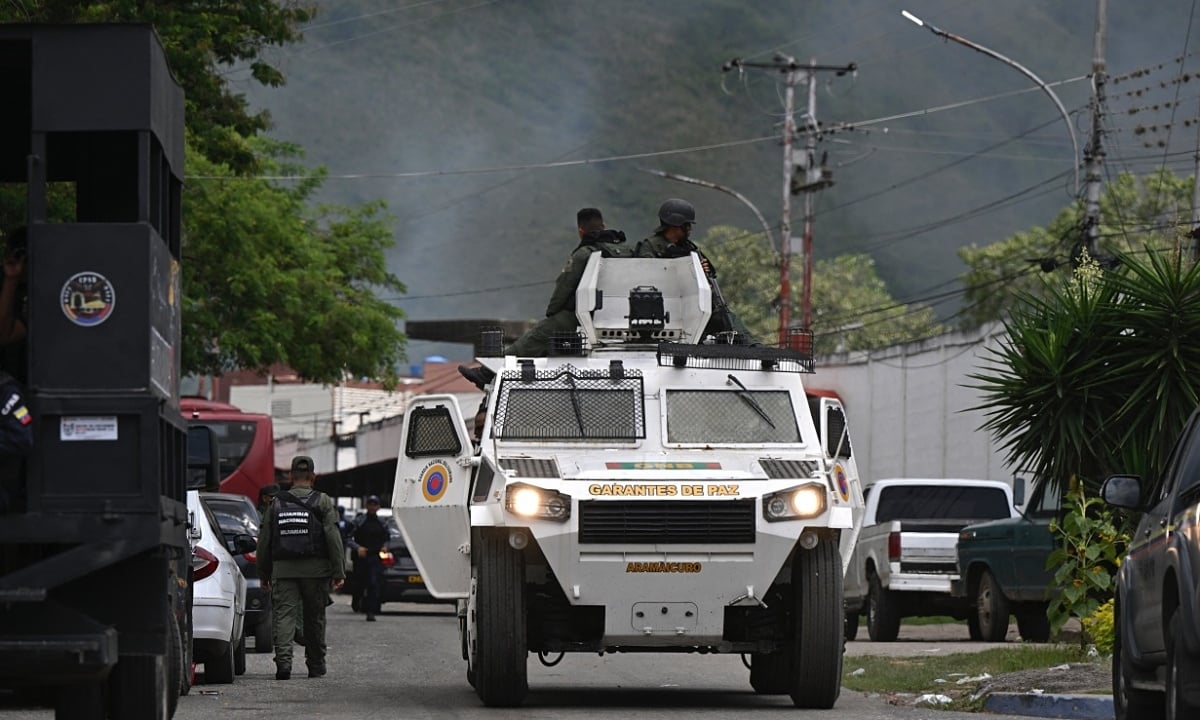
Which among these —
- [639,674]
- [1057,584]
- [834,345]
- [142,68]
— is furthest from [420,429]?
[834,345]

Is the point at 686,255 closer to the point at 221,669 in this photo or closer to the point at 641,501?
the point at 641,501

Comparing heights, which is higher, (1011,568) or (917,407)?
(917,407)

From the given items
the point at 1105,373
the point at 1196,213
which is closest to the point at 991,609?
the point at 1105,373

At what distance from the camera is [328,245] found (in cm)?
5391

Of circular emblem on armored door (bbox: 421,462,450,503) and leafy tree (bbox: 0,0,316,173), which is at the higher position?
leafy tree (bbox: 0,0,316,173)

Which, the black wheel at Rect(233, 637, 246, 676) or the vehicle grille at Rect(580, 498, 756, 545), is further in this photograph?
the black wheel at Rect(233, 637, 246, 676)

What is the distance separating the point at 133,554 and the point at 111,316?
97cm

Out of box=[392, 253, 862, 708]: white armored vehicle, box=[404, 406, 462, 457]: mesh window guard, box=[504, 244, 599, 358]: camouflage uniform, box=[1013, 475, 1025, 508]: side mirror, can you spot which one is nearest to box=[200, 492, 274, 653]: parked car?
box=[404, 406, 462, 457]: mesh window guard

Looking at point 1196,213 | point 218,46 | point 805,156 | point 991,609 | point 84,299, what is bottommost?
point 991,609

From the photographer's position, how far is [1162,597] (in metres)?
10.8

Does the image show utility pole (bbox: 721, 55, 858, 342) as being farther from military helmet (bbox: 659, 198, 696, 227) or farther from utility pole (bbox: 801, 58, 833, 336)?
military helmet (bbox: 659, 198, 696, 227)

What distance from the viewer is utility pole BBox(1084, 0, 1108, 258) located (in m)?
34.7

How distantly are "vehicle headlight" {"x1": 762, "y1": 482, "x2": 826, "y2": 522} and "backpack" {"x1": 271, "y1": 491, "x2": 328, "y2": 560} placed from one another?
510 cm

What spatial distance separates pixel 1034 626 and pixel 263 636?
330 inches
